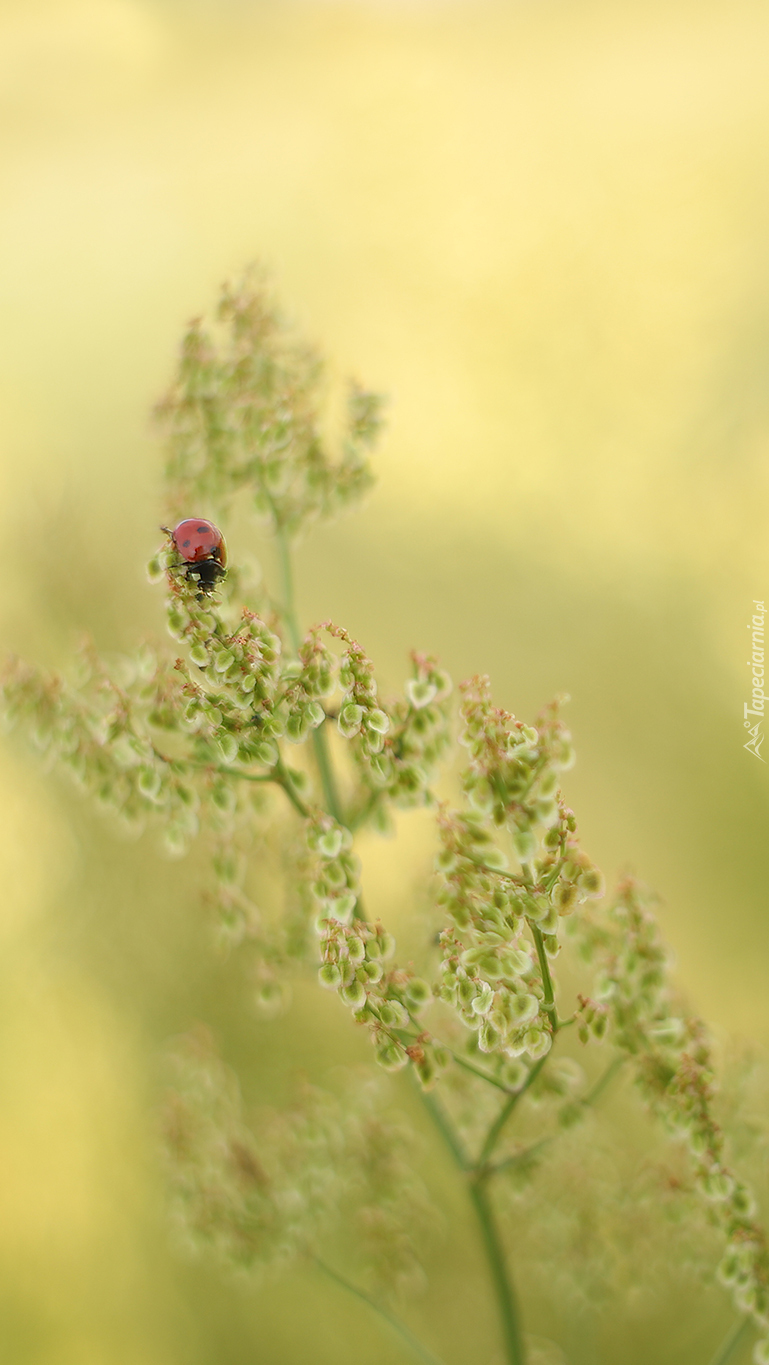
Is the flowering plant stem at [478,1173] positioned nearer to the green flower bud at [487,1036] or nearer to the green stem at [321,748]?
the green stem at [321,748]

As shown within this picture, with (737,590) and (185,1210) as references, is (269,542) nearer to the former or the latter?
(737,590)

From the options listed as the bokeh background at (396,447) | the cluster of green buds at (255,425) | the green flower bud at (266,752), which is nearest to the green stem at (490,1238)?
the green flower bud at (266,752)

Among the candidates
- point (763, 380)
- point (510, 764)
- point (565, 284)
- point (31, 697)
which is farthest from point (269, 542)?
point (510, 764)

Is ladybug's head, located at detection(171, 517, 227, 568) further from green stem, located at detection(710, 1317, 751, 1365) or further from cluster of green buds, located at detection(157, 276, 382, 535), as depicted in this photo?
green stem, located at detection(710, 1317, 751, 1365)

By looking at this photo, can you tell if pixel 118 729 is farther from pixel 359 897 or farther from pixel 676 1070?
pixel 676 1070

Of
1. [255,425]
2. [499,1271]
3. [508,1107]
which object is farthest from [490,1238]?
[255,425]

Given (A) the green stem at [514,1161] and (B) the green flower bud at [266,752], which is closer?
(B) the green flower bud at [266,752]
